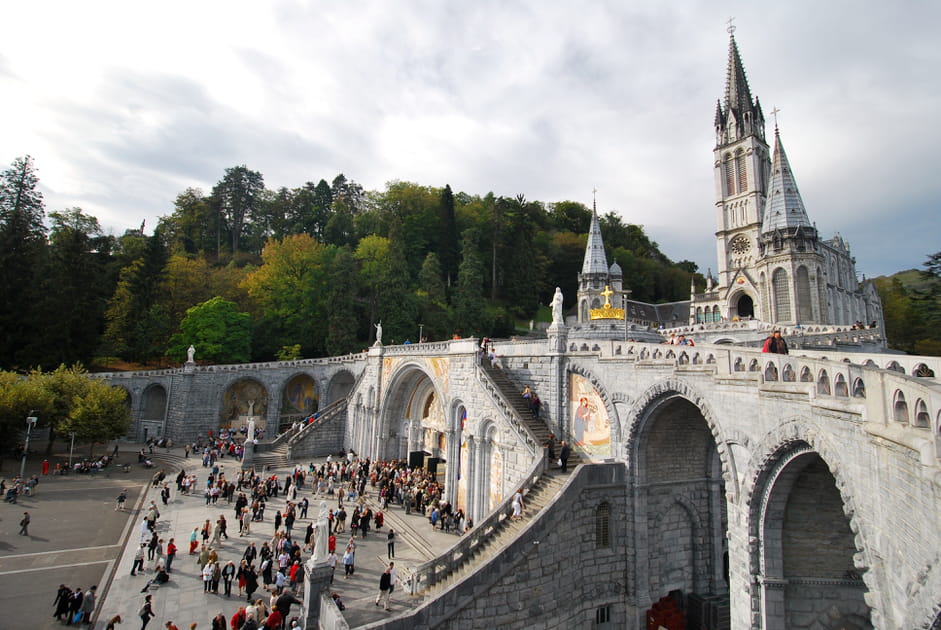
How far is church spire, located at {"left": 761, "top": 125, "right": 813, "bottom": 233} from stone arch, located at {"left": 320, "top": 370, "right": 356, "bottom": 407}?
3685 centimetres

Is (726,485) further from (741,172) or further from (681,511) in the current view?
(741,172)

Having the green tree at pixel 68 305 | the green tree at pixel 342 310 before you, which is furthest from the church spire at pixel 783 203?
the green tree at pixel 68 305

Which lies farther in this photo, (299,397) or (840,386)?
(299,397)

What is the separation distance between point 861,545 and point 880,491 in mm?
1123

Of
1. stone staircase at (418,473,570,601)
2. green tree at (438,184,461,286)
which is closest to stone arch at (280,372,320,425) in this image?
green tree at (438,184,461,286)

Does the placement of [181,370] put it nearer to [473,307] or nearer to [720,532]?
[473,307]

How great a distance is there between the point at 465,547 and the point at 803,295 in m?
36.8

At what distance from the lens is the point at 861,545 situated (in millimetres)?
7145

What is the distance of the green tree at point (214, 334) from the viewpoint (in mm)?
38281

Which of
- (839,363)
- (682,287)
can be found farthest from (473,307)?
(682,287)

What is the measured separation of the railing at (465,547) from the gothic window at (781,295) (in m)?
32.6

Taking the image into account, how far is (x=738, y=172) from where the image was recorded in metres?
55.2

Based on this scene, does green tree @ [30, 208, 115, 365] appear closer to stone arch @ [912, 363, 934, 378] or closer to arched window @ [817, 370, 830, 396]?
arched window @ [817, 370, 830, 396]

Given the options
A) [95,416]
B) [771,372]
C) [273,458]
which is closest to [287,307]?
[273,458]
